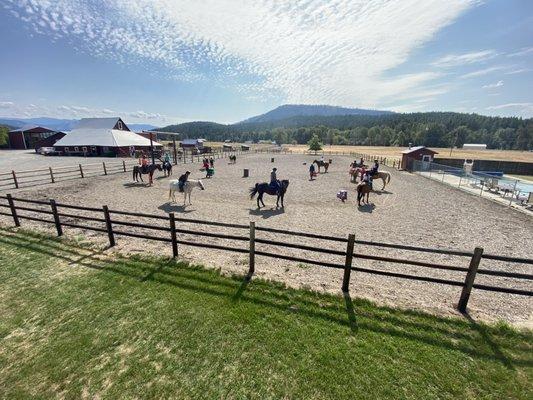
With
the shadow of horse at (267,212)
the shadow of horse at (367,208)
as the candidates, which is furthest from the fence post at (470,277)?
the shadow of horse at (367,208)

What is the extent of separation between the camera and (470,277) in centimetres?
523

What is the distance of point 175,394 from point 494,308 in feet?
22.2

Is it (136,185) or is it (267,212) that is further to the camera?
(136,185)

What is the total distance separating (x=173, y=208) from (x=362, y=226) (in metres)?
9.55

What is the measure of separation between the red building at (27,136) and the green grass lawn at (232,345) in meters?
77.2

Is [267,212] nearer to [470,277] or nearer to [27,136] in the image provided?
[470,277]

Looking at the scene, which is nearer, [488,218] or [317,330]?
[317,330]

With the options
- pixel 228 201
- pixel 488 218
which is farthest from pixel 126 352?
pixel 488 218

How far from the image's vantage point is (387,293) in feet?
19.9

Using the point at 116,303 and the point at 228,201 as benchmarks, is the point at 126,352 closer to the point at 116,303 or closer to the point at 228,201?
the point at 116,303

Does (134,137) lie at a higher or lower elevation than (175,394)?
higher

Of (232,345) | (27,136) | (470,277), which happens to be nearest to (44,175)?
(232,345)

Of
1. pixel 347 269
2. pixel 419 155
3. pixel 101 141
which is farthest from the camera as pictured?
pixel 101 141

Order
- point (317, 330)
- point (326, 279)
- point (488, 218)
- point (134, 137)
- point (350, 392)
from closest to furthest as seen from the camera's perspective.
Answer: point (350, 392), point (317, 330), point (326, 279), point (488, 218), point (134, 137)
